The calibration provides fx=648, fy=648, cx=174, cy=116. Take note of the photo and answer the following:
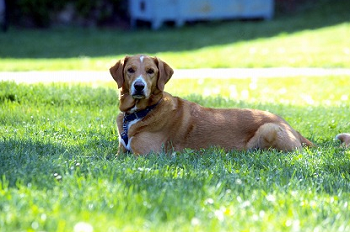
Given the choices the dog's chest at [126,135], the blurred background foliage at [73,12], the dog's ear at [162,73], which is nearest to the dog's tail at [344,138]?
the dog's ear at [162,73]

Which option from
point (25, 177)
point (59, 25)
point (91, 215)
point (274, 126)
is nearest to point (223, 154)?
point (274, 126)

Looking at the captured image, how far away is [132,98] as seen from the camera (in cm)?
648

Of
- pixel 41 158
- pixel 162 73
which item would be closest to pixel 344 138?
pixel 162 73

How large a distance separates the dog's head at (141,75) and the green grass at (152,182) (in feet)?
2.19

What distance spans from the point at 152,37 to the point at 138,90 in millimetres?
13233

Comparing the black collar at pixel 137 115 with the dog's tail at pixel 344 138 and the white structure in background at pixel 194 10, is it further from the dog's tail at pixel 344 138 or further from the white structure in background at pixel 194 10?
the white structure in background at pixel 194 10

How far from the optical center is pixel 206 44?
57.7 feet

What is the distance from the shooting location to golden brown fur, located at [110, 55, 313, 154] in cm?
648

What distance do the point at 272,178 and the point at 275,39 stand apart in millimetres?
13108

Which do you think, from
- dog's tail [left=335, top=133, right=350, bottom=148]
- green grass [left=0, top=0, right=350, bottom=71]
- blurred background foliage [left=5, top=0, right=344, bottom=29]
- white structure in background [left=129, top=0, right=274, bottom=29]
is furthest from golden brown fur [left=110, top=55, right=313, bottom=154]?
blurred background foliage [left=5, top=0, right=344, bottom=29]

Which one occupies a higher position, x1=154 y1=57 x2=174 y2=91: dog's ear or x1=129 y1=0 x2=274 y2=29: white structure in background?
x1=154 y1=57 x2=174 y2=91: dog's ear

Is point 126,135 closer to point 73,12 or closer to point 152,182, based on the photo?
point 152,182

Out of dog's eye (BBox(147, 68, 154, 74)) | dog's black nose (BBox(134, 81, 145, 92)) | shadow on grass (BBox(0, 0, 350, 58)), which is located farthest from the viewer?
shadow on grass (BBox(0, 0, 350, 58))

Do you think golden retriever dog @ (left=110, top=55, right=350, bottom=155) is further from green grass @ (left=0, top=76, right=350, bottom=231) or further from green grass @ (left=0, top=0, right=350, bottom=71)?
green grass @ (left=0, top=0, right=350, bottom=71)
